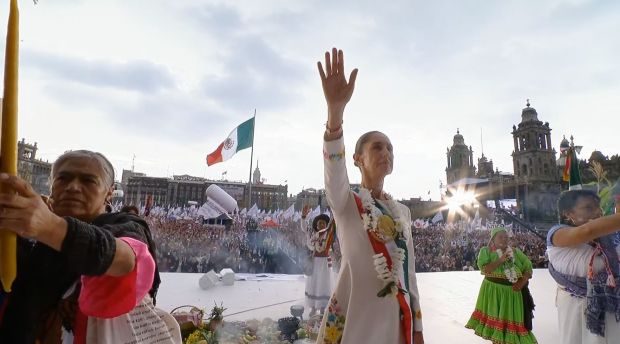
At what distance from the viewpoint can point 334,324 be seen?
186 cm

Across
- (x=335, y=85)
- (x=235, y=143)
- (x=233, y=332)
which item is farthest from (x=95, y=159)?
(x=235, y=143)

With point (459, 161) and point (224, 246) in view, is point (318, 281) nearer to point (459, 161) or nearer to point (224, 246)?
point (224, 246)

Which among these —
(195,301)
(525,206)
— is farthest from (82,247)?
(525,206)

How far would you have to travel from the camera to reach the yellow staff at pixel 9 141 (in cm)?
73

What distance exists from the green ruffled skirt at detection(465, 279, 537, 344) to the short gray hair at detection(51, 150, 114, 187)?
16.2ft

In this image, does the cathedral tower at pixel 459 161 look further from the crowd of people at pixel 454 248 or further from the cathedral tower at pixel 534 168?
the crowd of people at pixel 454 248

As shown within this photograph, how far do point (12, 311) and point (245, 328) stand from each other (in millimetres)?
3968

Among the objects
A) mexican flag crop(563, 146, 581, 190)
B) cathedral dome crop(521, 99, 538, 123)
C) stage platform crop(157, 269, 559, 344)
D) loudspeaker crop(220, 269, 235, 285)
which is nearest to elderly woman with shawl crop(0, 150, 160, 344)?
mexican flag crop(563, 146, 581, 190)

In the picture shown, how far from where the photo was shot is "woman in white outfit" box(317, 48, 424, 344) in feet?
5.72

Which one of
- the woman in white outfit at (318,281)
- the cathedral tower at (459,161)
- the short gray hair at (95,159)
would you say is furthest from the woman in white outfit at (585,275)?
the cathedral tower at (459,161)

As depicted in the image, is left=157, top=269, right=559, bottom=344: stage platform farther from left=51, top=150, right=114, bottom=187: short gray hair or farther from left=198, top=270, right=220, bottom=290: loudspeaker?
left=51, top=150, right=114, bottom=187: short gray hair

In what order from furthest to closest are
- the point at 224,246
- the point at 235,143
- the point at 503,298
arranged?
the point at 224,246
the point at 235,143
the point at 503,298

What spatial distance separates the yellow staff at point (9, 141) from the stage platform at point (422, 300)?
4786 millimetres

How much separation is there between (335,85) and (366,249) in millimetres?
960
